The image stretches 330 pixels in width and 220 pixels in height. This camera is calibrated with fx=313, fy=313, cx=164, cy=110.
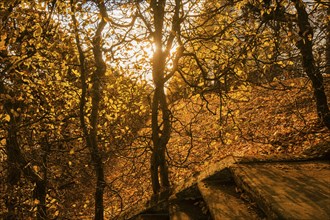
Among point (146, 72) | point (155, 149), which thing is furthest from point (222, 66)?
point (155, 149)

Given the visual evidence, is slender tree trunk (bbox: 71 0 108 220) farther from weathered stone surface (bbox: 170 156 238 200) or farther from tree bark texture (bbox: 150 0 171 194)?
weathered stone surface (bbox: 170 156 238 200)

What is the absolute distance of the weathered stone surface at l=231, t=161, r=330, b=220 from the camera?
109 inches

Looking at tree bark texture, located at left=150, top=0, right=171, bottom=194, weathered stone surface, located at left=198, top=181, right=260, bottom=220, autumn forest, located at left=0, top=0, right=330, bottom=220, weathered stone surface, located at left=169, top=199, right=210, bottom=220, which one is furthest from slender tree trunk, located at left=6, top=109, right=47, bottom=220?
weathered stone surface, located at left=198, top=181, right=260, bottom=220

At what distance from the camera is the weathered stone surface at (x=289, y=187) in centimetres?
278

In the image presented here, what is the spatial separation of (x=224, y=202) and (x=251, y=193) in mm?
363

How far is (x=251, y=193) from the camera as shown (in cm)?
348

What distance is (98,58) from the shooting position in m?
7.06

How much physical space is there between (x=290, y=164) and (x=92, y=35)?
5064 mm

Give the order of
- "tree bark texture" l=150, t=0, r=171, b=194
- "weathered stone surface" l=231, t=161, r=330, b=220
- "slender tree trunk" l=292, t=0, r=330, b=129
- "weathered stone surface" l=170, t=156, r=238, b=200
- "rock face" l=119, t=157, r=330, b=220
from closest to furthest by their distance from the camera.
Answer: "weathered stone surface" l=231, t=161, r=330, b=220
"rock face" l=119, t=157, r=330, b=220
"weathered stone surface" l=170, t=156, r=238, b=200
"tree bark texture" l=150, t=0, r=171, b=194
"slender tree trunk" l=292, t=0, r=330, b=129

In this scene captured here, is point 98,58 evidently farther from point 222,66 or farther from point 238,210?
point 238,210

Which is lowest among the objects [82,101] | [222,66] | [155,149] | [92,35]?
[155,149]

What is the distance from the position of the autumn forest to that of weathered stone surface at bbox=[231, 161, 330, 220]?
31.5 inches

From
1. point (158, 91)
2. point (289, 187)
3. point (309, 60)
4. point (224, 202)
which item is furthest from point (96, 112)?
point (309, 60)

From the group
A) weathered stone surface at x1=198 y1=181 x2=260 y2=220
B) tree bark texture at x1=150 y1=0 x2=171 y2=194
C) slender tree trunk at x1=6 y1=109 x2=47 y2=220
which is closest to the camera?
weathered stone surface at x1=198 y1=181 x2=260 y2=220
